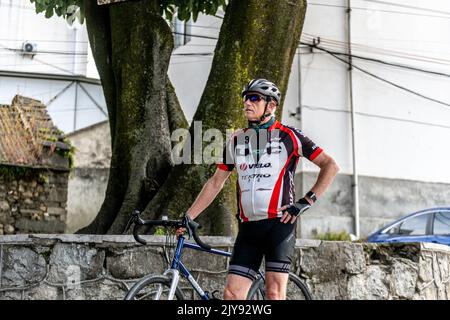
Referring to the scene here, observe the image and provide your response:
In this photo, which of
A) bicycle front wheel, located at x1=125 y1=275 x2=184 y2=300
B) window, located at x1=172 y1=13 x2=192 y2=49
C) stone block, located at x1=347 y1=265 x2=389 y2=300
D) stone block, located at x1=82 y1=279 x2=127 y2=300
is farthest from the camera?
window, located at x1=172 y1=13 x2=192 y2=49

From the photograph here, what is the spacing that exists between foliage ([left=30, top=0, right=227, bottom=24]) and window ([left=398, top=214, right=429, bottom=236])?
6099 millimetres

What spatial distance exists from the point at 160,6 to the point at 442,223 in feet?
22.2

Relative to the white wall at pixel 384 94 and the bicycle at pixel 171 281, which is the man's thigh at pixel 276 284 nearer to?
the bicycle at pixel 171 281

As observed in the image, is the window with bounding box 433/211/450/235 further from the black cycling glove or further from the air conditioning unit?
the air conditioning unit

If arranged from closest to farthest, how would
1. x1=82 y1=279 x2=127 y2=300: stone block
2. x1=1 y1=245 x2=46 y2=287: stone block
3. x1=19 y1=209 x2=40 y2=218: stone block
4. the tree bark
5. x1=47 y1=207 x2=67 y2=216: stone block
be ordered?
x1=82 y1=279 x2=127 y2=300: stone block < x1=1 y1=245 x2=46 y2=287: stone block < the tree bark < x1=19 y1=209 x2=40 y2=218: stone block < x1=47 y1=207 x2=67 y2=216: stone block

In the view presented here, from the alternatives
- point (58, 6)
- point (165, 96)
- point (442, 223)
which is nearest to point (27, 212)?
point (58, 6)

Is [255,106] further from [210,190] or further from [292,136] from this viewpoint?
[210,190]

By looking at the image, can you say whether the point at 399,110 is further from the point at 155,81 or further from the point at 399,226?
the point at 155,81

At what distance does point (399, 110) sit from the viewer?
21406 mm

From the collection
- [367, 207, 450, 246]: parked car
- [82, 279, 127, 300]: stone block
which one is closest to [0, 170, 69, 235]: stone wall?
[367, 207, 450, 246]: parked car

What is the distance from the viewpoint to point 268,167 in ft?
17.9

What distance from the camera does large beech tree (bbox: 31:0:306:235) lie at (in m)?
9.09

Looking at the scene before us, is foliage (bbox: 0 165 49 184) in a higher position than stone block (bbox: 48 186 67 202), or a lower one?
higher
